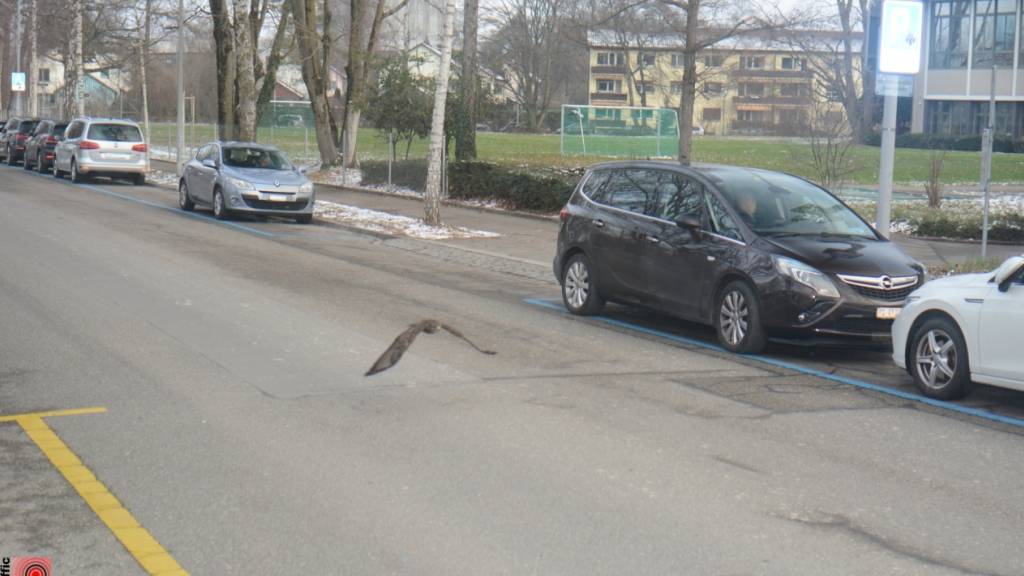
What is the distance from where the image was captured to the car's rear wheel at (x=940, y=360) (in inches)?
365

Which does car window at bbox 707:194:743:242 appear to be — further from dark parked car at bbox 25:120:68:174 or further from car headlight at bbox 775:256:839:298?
dark parked car at bbox 25:120:68:174

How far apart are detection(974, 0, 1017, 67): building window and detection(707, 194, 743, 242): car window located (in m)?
56.4

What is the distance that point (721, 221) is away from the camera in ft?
38.8

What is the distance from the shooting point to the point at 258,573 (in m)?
5.32

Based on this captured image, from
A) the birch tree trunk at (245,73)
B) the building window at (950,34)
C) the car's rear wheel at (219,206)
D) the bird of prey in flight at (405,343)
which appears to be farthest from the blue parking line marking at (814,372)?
the building window at (950,34)

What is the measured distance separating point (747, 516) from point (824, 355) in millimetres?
5601

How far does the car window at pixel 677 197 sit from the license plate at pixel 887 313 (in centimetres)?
198

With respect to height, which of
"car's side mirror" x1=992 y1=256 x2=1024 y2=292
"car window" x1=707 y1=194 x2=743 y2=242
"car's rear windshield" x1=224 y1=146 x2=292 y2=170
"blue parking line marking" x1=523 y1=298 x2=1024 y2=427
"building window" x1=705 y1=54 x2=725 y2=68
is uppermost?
"building window" x1=705 y1=54 x2=725 y2=68

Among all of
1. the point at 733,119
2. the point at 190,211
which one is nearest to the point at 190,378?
the point at 190,211

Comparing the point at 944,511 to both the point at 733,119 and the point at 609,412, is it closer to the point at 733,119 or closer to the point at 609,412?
the point at 609,412

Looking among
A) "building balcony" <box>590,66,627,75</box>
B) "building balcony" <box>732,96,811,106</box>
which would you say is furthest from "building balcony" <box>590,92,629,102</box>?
"building balcony" <box>732,96,811,106</box>

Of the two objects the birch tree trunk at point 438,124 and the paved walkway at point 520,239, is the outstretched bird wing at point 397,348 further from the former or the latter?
the birch tree trunk at point 438,124

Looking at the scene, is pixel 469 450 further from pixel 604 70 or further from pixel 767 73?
pixel 604 70

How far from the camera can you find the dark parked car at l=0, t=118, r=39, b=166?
147 feet
